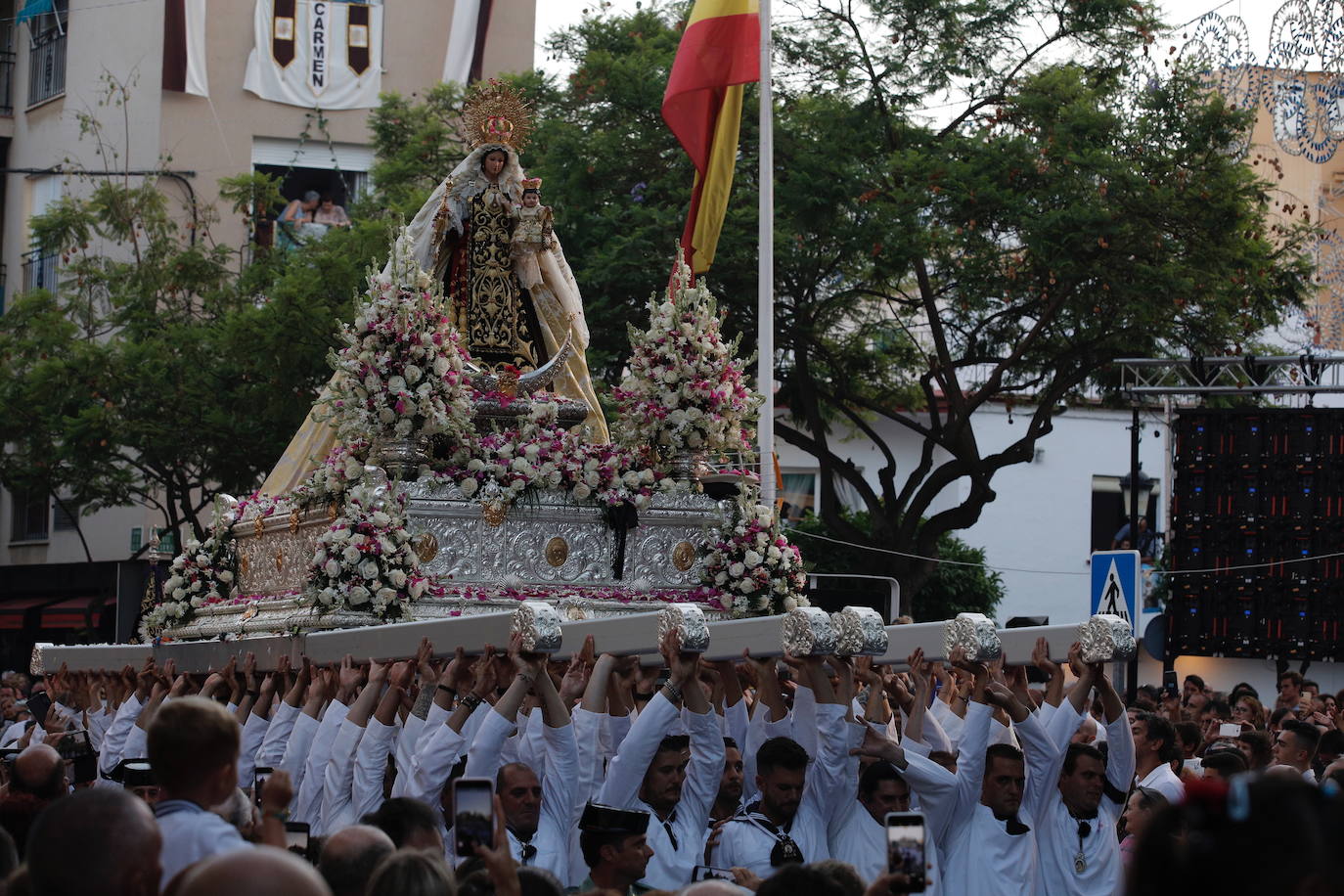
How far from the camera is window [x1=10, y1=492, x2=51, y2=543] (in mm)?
36719

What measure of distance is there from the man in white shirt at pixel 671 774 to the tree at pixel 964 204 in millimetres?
14455

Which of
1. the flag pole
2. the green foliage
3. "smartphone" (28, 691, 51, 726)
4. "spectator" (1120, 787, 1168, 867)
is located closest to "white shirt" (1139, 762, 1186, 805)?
"spectator" (1120, 787, 1168, 867)

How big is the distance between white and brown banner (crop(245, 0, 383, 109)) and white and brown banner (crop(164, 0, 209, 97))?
972 mm

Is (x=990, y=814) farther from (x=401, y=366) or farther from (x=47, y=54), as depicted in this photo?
(x=47, y=54)

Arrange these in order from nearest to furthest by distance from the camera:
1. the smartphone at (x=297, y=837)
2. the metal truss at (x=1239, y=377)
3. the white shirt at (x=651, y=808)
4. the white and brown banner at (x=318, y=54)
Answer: the smartphone at (x=297, y=837) < the white shirt at (x=651, y=808) < the metal truss at (x=1239, y=377) < the white and brown banner at (x=318, y=54)

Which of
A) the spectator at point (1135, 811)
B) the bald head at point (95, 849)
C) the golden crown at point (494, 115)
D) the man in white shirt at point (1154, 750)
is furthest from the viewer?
the golden crown at point (494, 115)

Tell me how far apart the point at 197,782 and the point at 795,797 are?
2951 mm

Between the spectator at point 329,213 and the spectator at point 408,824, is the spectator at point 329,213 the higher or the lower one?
the higher one

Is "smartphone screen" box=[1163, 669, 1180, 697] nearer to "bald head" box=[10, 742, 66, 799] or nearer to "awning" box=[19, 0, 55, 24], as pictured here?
"bald head" box=[10, 742, 66, 799]

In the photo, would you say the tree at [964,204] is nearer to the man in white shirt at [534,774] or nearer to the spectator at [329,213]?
the spectator at [329,213]

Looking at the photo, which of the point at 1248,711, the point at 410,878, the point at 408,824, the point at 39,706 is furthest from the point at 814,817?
the point at 39,706

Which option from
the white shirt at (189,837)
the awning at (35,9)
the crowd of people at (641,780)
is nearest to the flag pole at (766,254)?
the crowd of people at (641,780)

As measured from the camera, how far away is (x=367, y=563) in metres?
10.9

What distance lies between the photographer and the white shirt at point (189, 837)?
4555 mm
